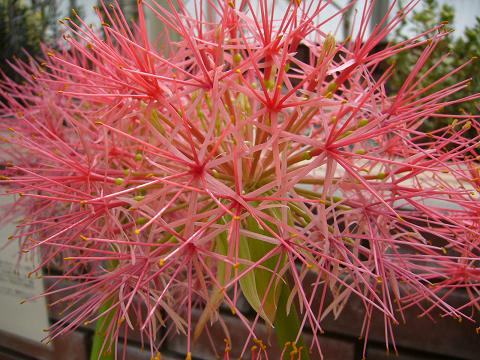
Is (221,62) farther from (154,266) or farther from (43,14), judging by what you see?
(43,14)

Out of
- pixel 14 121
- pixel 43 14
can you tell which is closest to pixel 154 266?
pixel 14 121

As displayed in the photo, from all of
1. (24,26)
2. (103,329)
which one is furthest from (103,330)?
(24,26)

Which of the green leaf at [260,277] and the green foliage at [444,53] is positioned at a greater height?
the green foliage at [444,53]

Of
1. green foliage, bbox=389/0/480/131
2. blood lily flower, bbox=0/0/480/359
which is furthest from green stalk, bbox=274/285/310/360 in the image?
green foliage, bbox=389/0/480/131

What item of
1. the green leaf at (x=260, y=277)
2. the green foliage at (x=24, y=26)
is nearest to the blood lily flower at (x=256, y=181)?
the green leaf at (x=260, y=277)

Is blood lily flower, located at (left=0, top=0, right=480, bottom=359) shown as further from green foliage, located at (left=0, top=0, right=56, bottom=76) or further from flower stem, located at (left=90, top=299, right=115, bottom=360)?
green foliage, located at (left=0, top=0, right=56, bottom=76)

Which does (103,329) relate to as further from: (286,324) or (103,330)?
(286,324)

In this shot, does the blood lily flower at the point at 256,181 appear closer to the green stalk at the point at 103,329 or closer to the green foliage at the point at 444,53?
the green stalk at the point at 103,329

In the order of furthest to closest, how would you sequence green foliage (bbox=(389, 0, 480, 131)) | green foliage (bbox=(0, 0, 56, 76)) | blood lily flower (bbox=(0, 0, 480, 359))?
green foliage (bbox=(0, 0, 56, 76)) → green foliage (bbox=(389, 0, 480, 131)) → blood lily flower (bbox=(0, 0, 480, 359))

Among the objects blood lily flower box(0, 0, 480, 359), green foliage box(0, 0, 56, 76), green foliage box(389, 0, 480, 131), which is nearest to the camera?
blood lily flower box(0, 0, 480, 359)
